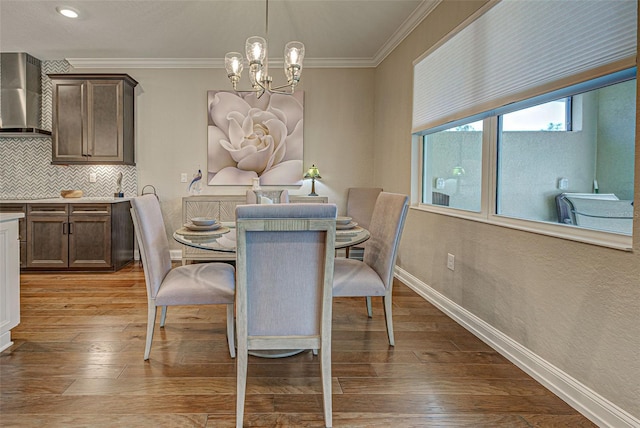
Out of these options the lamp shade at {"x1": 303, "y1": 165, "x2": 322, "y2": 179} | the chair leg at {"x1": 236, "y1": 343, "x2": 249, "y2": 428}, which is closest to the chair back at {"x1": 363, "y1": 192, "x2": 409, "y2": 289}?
the chair leg at {"x1": 236, "y1": 343, "x2": 249, "y2": 428}

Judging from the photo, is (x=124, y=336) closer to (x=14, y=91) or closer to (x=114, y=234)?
(x=114, y=234)

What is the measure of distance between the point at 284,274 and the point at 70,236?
374cm

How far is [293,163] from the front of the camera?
4.75 m

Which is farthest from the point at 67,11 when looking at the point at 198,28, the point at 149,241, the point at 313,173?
the point at 313,173

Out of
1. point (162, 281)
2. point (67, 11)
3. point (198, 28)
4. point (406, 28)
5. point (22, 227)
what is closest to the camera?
point (162, 281)

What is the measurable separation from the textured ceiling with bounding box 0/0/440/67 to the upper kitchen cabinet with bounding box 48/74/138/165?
37cm

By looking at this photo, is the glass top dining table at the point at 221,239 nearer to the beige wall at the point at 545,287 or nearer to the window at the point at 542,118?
the beige wall at the point at 545,287

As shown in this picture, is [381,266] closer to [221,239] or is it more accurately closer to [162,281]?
[221,239]

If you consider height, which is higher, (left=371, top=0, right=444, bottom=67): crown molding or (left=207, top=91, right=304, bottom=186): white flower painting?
(left=371, top=0, right=444, bottom=67): crown molding

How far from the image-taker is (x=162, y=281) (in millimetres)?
2133

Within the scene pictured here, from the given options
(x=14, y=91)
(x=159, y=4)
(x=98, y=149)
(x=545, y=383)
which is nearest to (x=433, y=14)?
(x=159, y=4)

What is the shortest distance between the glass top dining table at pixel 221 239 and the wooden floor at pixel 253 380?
69 centimetres

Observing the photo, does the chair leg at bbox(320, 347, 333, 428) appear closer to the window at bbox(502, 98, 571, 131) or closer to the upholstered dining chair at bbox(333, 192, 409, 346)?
the upholstered dining chair at bbox(333, 192, 409, 346)

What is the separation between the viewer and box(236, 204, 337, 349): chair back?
138cm
